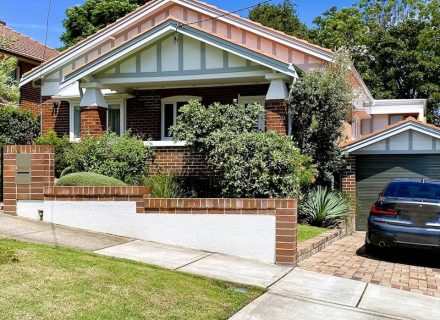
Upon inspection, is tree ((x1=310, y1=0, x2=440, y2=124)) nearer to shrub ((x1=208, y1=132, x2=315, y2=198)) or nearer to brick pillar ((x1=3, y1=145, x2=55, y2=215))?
shrub ((x1=208, y1=132, x2=315, y2=198))

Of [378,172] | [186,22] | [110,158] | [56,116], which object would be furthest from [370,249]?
[56,116]

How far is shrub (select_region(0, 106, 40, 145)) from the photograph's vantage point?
16.7 m

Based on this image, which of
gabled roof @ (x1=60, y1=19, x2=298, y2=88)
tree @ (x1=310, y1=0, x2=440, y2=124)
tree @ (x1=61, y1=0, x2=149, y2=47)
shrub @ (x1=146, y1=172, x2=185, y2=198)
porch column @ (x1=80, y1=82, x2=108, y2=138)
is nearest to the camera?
shrub @ (x1=146, y1=172, x2=185, y2=198)

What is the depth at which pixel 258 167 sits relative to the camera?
970 centimetres

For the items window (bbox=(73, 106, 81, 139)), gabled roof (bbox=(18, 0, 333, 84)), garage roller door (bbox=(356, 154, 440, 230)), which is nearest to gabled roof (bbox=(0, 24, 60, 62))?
gabled roof (bbox=(18, 0, 333, 84))

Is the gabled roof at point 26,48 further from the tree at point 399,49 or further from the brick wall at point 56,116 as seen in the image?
the tree at point 399,49

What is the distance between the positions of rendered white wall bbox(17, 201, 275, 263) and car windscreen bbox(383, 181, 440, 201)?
3226 mm

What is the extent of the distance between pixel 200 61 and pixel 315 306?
8.53 meters

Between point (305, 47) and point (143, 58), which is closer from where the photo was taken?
point (143, 58)

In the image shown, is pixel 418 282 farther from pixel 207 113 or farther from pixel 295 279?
pixel 207 113

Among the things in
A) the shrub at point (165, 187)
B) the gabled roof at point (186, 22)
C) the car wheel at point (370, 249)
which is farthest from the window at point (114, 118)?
the car wheel at point (370, 249)

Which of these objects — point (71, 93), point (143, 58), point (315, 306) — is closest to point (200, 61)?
point (143, 58)

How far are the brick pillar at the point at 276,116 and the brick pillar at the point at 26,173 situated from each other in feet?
18.2

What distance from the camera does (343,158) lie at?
50.0 ft
